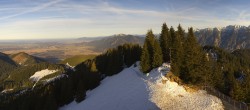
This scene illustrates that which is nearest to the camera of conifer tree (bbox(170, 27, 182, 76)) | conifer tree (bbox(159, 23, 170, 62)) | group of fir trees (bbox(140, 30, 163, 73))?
conifer tree (bbox(170, 27, 182, 76))

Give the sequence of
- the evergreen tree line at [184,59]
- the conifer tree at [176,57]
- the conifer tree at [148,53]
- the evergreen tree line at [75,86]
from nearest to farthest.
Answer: the conifer tree at [176,57] → the evergreen tree line at [184,59] → the conifer tree at [148,53] → the evergreen tree line at [75,86]

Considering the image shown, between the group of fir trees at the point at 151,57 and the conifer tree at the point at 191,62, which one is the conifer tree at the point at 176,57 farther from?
the group of fir trees at the point at 151,57

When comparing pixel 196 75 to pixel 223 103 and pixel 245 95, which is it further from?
pixel 245 95

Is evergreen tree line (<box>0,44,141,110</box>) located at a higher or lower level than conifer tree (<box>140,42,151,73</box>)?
lower

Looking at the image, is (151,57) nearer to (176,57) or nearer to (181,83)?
(176,57)

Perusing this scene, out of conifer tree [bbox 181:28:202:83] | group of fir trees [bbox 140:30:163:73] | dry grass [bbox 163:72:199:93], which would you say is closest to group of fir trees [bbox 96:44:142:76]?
group of fir trees [bbox 140:30:163:73]

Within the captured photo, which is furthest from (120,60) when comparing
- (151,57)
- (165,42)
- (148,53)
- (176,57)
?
(176,57)

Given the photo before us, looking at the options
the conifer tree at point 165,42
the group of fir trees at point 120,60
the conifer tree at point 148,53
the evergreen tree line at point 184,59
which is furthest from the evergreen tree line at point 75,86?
the evergreen tree line at point 184,59

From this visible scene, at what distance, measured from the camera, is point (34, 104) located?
8219cm

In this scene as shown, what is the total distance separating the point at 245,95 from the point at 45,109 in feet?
183

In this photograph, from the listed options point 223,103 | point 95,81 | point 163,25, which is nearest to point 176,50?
point 163,25

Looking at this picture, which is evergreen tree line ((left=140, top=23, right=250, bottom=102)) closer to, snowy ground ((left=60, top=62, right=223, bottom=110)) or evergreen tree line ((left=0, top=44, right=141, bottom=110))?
snowy ground ((left=60, top=62, right=223, bottom=110))

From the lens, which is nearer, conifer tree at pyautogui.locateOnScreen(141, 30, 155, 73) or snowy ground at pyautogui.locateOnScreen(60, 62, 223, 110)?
snowy ground at pyautogui.locateOnScreen(60, 62, 223, 110)

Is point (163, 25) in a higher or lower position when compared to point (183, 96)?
higher
